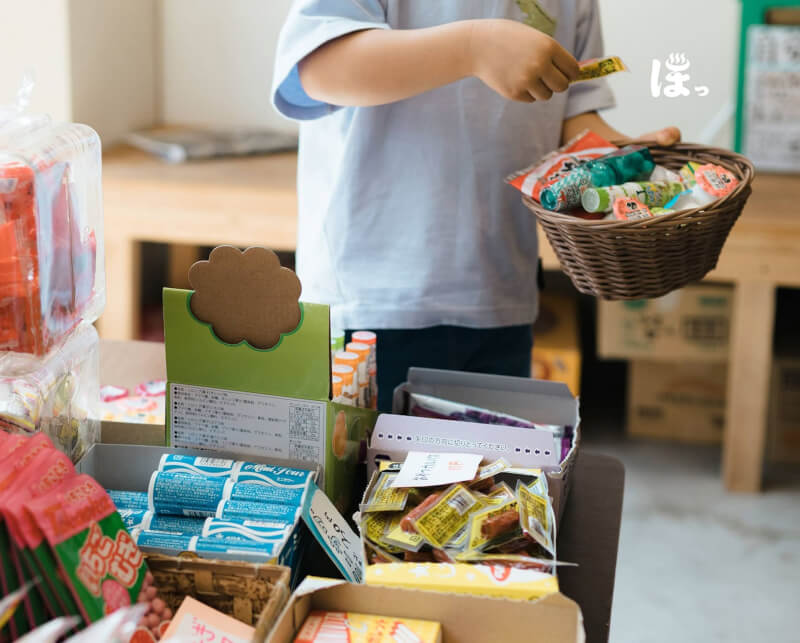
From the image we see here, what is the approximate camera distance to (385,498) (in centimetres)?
83

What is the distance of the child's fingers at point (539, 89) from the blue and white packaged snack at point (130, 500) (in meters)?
0.56

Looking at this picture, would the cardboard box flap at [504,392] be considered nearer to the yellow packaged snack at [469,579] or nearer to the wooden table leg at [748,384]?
the yellow packaged snack at [469,579]

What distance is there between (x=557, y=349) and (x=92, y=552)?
6.76 feet

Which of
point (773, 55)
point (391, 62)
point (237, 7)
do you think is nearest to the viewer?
point (391, 62)

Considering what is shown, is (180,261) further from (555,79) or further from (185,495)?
(185,495)

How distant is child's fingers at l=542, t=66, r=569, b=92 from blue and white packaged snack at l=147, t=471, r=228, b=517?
0.52 meters

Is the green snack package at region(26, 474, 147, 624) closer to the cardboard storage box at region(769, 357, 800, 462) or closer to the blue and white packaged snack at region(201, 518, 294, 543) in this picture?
the blue and white packaged snack at region(201, 518, 294, 543)

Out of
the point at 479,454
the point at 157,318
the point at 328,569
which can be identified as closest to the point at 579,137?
the point at 479,454

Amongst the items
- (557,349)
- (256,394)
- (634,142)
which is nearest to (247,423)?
(256,394)

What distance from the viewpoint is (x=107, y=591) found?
0.68 m

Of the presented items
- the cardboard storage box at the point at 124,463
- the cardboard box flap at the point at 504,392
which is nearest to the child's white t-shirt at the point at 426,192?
the cardboard box flap at the point at 504,392

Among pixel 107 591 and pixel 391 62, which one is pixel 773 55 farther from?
pixel 107 591

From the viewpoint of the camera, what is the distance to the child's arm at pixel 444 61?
3.27 ft

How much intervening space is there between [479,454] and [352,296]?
1.51 feet
